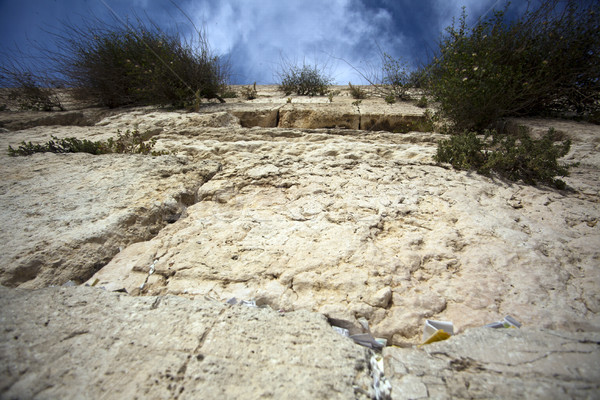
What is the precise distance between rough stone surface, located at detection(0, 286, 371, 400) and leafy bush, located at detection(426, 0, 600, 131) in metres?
3.85

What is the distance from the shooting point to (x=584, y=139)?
297cm

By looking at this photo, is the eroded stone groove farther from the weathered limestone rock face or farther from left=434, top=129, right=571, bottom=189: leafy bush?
left=434, top=129, right=571, bottom=189: leafy bush

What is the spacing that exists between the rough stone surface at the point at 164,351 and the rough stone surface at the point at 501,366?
158 millimetres

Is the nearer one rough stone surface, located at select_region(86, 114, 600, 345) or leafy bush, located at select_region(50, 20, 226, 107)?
rough stone surface, located at select_region(86, 114, 600, 345)

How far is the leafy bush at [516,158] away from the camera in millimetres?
2047

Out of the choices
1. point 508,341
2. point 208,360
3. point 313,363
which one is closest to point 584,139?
A: point 508,341

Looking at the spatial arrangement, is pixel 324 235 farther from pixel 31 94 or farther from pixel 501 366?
pixel 31 94

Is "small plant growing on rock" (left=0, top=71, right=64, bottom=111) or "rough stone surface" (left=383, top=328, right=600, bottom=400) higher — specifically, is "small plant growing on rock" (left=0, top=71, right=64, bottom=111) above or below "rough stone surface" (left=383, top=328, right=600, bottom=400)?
above

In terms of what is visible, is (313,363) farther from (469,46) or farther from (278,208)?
(469,46)

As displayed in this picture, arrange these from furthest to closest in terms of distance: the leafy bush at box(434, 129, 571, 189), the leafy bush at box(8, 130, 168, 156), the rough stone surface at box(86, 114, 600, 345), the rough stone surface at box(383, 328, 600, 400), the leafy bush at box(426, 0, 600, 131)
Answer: the leafy bush at box(426, 0, 600, 131) → the leafy bush at box(8, 130, 168, 156) → the leafy bush at box(434, 129, 571, 189) → the rough stone surface at box(86, 114, 600, 345) → the rough stone surface at box(383, 328, 600, 400)

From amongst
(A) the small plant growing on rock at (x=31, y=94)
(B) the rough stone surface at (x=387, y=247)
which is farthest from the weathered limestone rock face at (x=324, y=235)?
(A) the small plant growing on rock at (x=31, y=94)

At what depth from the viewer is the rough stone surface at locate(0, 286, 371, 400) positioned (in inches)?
29.1

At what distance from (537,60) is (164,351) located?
591 centimetres

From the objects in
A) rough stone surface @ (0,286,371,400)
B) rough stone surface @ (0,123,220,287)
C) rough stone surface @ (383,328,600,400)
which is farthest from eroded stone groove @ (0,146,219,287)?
rough stone surface @ (383,328,600,400)
